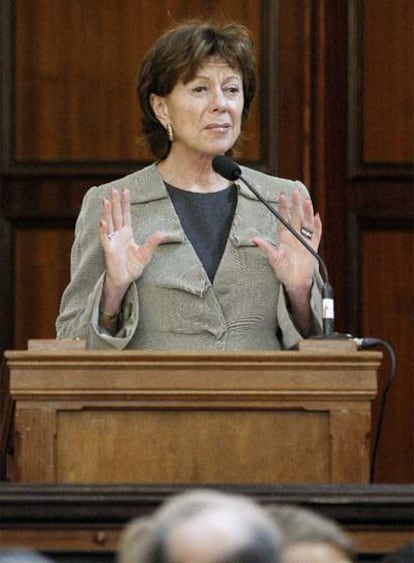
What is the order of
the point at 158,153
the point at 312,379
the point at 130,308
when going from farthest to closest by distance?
the point at 158,153 < the point at 130,308 < the point at 312,379

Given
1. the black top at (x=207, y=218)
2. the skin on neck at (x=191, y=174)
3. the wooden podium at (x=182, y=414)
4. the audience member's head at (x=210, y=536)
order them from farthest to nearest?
the skin on neck at (x=191, y=174) → the black top at (x=207, y=218) → the wooden podium at (x=182, y=414) → the audience member's head at (x=210, y=536)

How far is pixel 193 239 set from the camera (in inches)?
190

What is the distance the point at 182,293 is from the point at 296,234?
344 millimetres

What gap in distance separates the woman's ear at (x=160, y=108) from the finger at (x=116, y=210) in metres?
0.41

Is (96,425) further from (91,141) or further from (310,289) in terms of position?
(91,141)

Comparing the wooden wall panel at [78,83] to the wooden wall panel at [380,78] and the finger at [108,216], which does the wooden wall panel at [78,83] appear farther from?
the finger at [108,216]

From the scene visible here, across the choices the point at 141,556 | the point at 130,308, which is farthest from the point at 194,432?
the point at 141,556

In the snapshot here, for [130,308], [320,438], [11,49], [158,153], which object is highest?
[11,49]

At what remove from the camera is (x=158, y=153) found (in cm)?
505

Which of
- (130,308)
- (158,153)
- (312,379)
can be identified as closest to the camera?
(312,379)

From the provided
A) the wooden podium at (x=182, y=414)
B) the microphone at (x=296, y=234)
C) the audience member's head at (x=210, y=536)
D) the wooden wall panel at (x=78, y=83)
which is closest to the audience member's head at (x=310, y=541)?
the audience member's head at (x=210, y=536)

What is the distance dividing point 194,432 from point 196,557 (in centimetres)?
→ 205

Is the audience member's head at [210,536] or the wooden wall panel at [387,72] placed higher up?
the wooden wall panel at [387,72]

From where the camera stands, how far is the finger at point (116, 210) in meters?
4.62
